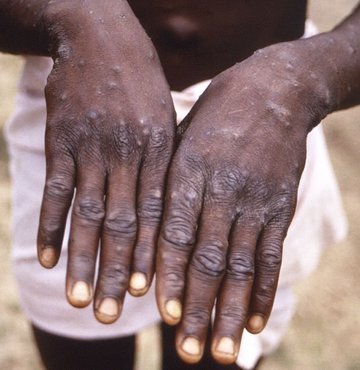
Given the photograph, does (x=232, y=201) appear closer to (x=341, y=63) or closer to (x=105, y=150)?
(x=105, y=150)

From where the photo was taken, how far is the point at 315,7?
3686 mm

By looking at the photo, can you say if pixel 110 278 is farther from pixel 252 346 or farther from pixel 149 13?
pixel 252 346

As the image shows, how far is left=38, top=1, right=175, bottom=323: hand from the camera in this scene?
33.0 inches

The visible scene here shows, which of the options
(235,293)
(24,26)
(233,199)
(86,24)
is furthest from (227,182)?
(24,26)

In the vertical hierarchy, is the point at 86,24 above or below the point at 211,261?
above

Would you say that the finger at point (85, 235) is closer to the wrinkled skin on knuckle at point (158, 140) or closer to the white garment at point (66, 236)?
the wrinkled skin on knuckle at point (158, 140)

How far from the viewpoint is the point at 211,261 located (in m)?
0.83

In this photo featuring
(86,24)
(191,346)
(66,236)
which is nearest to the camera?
(191,346)

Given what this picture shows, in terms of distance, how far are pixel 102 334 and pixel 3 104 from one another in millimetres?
1797

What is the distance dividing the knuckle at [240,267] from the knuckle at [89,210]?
6.1 inches

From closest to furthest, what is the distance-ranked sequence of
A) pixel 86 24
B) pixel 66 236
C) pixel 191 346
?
pixel 191 346 < pixel 86 24 < pixel 66 236

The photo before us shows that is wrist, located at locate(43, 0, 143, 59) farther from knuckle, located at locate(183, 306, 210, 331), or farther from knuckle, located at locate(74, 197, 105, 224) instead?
knuckle, located at locate(183, 306, 210, 331)

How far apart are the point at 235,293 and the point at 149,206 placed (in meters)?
0.14

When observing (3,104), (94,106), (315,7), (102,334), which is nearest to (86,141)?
(94,106)
